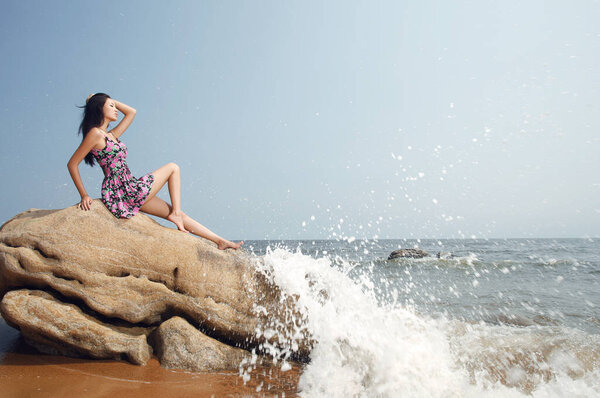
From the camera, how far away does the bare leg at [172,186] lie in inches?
171

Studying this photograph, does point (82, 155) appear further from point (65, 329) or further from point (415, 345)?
point (415, 345)

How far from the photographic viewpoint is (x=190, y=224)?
4477 mm

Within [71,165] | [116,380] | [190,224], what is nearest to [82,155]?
[71,165]

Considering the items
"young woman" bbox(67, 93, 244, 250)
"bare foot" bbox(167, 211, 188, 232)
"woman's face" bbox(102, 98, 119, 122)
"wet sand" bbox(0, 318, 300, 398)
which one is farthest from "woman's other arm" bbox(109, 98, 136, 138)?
"wet sand" bbox(0, 318, 300, 398)

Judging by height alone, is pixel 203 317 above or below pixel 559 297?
above

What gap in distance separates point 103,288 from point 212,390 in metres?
1.58

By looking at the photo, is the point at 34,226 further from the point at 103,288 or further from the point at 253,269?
the point at 253,269

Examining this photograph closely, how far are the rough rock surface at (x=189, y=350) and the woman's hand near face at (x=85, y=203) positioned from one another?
1.61 metres

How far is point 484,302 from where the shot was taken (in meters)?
7.81

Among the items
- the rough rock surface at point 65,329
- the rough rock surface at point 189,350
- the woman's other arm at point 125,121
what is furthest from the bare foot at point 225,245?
the woman's other arm at point 125,121

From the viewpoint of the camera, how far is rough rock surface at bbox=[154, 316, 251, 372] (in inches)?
131

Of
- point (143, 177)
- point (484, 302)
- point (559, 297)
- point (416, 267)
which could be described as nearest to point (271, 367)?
point (143, 177)

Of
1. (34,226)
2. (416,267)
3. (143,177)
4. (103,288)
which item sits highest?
(143,177)

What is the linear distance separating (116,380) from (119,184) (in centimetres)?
223
